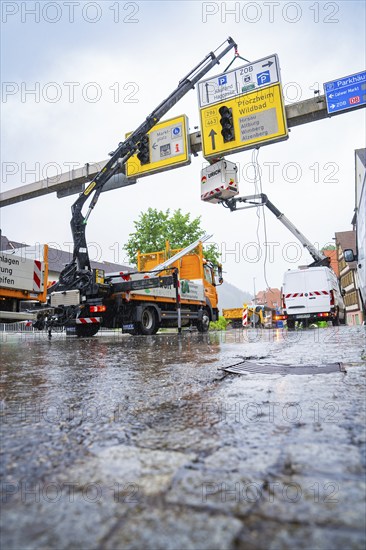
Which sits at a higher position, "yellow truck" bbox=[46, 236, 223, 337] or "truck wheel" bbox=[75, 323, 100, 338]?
"yellow truck" bbox=[46, 236, 223, 337]

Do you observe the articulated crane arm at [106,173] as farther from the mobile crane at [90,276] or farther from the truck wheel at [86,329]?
the truck wheel at [86,329]

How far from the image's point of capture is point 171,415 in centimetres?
173

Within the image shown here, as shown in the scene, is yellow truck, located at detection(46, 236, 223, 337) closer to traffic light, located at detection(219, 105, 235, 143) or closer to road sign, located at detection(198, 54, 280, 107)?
traffic light, located at detection(219, 105, 235, 143)

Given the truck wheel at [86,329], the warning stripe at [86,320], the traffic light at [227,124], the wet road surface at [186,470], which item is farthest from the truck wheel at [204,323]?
the wet road surface at [186,470]

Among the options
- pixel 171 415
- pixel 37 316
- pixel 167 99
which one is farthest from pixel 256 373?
pixel 167 99

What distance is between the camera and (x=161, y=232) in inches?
1237

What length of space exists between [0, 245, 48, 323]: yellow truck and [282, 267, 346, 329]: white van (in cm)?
927

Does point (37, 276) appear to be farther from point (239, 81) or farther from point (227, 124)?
point (239, 81)

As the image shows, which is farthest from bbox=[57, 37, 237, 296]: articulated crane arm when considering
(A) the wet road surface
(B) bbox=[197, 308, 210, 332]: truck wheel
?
(A) the wet road surface

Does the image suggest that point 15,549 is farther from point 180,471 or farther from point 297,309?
point 297,309

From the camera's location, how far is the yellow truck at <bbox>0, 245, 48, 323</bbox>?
8.14m

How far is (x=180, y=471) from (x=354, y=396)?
1.30 m

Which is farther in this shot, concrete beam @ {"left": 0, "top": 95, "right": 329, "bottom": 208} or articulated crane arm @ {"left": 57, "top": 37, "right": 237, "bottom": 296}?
articulated crane arm @ {"left": 57, "top": 37, "right": 237, "bottom": 296}

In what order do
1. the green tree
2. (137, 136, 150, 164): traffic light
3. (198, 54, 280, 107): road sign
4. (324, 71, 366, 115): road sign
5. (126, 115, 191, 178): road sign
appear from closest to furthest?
1. (324, 71, 366, 115): road sign
2. (198, 54, 280, 107): road sign
3. (126, 115, 191, 178): road sign
4. (137, 136, 150, 164): traffic light
5. the green tree
